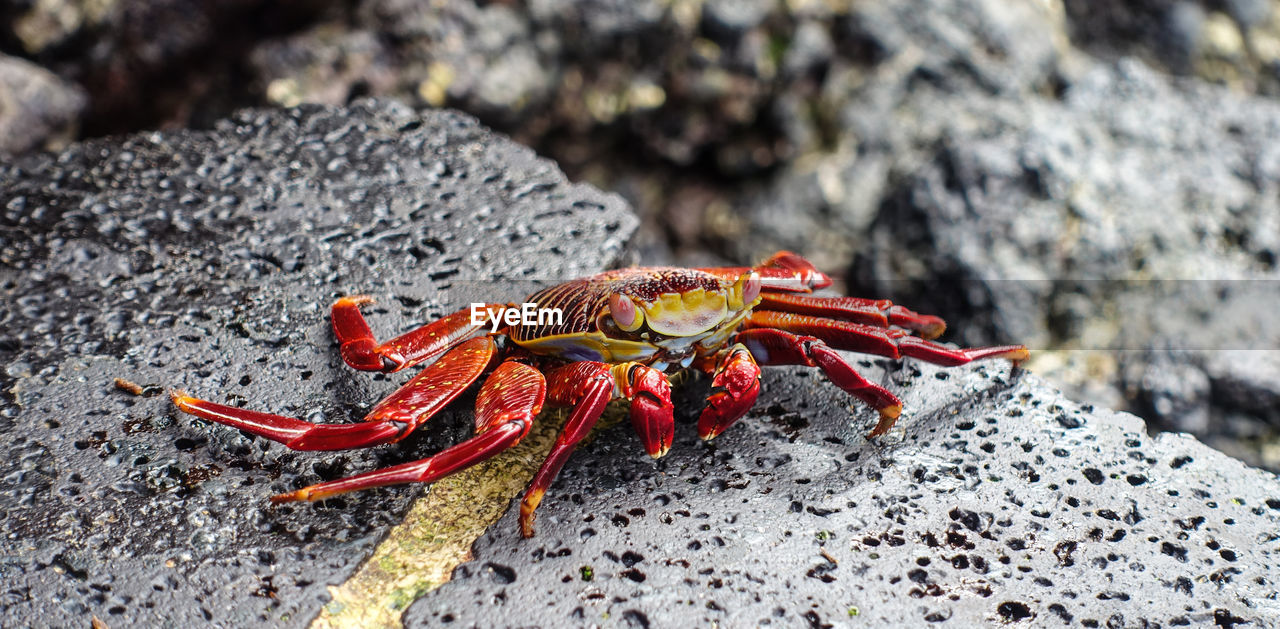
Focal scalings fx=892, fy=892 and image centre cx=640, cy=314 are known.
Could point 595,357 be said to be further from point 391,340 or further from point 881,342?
point 881,342

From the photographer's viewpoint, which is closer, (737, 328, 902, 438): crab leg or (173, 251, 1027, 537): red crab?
(173, 251, 1027, 537): red crab

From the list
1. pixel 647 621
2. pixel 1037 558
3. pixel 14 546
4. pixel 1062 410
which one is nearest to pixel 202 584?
pixel 14 546

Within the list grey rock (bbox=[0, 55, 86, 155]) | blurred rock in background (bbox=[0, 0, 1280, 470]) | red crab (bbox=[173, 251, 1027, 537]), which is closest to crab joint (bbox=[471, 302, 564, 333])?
red crab (bbox=[173, 251, 1027, 537])

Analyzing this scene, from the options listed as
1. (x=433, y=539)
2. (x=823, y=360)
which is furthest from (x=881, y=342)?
(x=433, y=539)

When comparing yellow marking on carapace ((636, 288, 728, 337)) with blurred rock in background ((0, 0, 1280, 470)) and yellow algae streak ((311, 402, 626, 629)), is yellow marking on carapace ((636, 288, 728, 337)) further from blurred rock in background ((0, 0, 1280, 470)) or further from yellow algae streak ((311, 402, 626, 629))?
blurred rock in background ((0, 0, 1280, 470))

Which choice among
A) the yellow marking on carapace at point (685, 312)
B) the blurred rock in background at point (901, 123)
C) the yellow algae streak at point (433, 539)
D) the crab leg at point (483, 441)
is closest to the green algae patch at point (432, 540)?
the yellow algae streak at point (433, 539)

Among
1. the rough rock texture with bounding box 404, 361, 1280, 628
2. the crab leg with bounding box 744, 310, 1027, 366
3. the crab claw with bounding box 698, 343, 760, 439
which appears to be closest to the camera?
the rough rock texture with bounding box 404, 361, 1280, 628

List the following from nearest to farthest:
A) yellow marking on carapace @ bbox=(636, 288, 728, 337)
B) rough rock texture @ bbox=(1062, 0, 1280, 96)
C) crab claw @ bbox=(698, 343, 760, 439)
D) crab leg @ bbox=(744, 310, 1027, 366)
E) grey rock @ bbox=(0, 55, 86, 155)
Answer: crab claw @ bbox=(698, 343, 760, 439) → yellow marking on carapace @ bbox=(636, 288, 728, 337) → crab leg @ bbox=(744, 310, 1027, 366) → grey rock @ bbox=(0, 55, 86, 155) → rough rock texture @ bbox=(1062, 0, 1280, 96)
